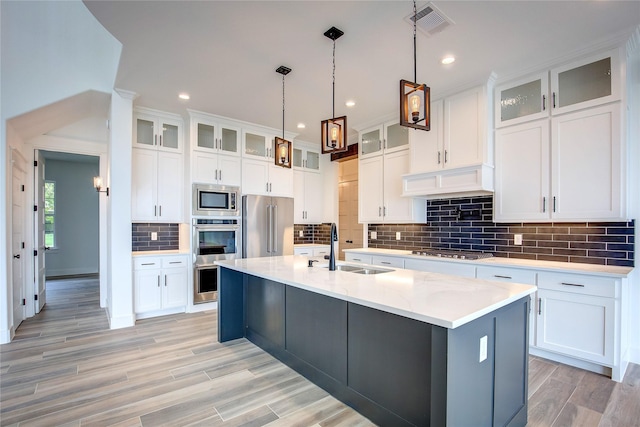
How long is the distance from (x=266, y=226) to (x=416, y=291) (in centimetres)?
345

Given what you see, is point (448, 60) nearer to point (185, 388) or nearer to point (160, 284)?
point (185, 388)

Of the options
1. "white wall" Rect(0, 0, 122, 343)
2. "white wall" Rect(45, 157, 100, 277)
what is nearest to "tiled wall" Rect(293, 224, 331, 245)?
"white wall" Rect(0, 0, 122, 343)

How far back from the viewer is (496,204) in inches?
140

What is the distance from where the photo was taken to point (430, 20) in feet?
7.73

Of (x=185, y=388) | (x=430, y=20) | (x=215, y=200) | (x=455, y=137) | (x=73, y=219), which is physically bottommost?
(x=185, y=388)

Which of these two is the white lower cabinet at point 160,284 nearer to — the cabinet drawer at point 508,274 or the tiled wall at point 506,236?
the tiled wall at point 506,236

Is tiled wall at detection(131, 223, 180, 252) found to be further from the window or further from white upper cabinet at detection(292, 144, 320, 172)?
the window

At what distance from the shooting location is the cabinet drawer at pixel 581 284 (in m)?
2.55

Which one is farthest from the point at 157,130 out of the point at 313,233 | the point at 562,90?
the point at 562,90

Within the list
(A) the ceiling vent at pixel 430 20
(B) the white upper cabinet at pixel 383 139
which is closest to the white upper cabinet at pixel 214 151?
(B) the white upper cabinet at pixel 383 139

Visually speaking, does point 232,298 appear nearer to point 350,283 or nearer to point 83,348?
point 83,348

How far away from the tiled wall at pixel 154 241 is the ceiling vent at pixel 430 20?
13.7 ft

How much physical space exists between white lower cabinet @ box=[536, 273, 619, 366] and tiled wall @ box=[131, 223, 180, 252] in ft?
15.2

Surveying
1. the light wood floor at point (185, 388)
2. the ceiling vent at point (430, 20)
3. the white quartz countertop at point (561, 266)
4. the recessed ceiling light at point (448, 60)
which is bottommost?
the light wood floor at point (185, 388)
